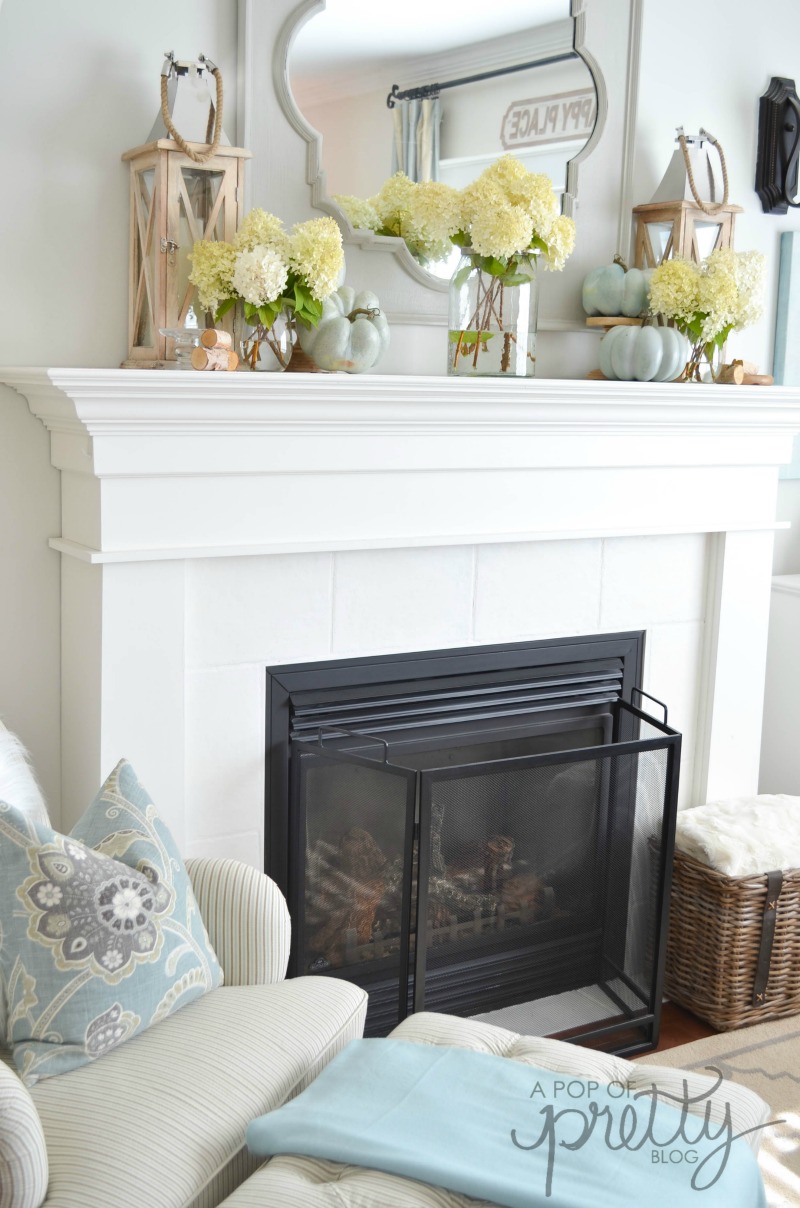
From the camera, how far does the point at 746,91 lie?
2.80 metres

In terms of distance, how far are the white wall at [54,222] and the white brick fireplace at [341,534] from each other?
57 mm

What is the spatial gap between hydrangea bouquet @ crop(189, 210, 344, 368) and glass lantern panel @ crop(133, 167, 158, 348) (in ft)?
0.25

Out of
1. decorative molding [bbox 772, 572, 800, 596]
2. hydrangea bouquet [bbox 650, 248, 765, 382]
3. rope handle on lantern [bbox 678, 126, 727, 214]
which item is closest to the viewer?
hydrangea bouquet [bbox 650, 248, 765, 382]

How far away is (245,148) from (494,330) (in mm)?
590

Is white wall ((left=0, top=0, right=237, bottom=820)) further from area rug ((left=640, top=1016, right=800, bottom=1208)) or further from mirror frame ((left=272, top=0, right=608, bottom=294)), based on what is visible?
area rug ((left=640, top=1016, right=800, bottom=1208))

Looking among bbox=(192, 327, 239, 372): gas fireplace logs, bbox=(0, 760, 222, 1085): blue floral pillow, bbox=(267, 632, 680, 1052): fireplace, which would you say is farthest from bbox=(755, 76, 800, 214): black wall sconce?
bbox=(0, 760, 222, 1085): blue floral pillow

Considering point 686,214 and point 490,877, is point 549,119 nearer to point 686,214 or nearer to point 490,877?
point 686,214

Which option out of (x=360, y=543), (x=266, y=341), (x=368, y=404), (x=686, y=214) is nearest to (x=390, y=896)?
(x=360, y=543)

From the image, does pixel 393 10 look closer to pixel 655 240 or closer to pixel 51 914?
pixel 655 240

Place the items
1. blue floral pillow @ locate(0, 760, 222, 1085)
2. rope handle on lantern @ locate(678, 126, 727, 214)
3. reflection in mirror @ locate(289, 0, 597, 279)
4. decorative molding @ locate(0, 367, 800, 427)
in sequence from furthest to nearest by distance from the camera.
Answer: rope handle on lantern @ locate(678, 126, 727, 214)
reflection in mirror @ locate(289, 0, 597, 279)
decorative molding @ locate(0, 367, 800, 427)
blue floral pillow @ locate(0, 760, 222, 1085)

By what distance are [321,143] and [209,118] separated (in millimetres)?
248

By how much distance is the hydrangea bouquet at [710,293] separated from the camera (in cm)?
245

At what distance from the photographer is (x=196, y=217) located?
6.77 ft

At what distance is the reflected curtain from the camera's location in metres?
2.33
